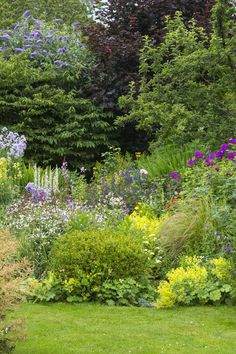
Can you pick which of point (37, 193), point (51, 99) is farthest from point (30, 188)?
point (51, 99)

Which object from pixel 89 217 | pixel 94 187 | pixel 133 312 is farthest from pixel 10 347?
pixel 94 187

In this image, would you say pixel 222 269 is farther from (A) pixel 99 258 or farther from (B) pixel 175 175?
(B) pixel 175 175

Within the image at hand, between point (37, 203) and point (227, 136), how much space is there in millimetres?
3728

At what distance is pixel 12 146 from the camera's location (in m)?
13.8

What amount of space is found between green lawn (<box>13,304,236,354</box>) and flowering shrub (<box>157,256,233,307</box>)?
0.46 feet

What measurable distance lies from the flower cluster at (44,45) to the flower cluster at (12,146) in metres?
2.81

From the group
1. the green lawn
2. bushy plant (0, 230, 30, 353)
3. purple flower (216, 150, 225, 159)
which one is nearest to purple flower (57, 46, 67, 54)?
purple flower (216, 150, 225, 159)

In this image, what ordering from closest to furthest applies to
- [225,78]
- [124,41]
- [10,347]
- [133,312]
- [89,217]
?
1. [10,347]
2. [133,312]
3. [89,217]
4. [225,78]
5. [124,41]

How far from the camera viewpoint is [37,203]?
10.9m

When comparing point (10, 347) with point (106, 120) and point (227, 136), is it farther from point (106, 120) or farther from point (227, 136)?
point (106, 120)

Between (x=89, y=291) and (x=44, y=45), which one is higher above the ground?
(x=44, y=45)

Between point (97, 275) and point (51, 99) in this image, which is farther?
point (51, 99)

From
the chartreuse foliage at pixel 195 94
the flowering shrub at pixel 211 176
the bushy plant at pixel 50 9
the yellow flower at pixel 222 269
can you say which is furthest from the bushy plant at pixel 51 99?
the bushy plant at pixel 50 9

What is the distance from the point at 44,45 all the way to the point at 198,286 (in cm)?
993
